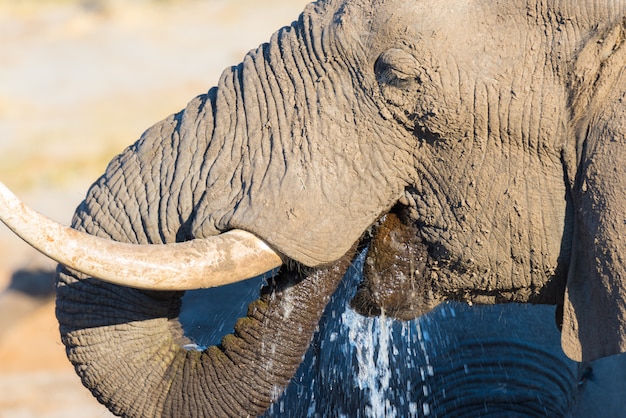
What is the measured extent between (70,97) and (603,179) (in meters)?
11.5

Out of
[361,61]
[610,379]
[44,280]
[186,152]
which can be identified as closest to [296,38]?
[361,61]

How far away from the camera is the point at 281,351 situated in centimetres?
311

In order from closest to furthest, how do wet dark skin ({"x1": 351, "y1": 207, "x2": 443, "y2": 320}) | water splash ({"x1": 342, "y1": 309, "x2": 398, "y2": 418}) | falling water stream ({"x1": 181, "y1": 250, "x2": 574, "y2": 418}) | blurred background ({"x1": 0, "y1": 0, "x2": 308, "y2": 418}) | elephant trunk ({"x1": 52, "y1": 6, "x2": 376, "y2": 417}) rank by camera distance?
elephant trunk ({"x1": 52, "y1": 6, "x2": 376, "y2": 417}) < wet dark skin ({"x1": 351, "y1": 207, "x2": 443, "y2": 320}) < water splash ({"x1": 342, "y1": 309, "x2": 398, "y2": 418}) < falling water stream ({"x1": 181, "y1": 250, "x2": 574, "y2": 418}) < blurred background ({"x1": 0, "y1": 0, "x2": 308, "y2": 418})

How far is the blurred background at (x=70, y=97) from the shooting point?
7105 mm

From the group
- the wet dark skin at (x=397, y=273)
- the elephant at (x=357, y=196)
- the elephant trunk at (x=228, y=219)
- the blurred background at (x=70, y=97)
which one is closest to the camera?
the elephant at (x=357, y=196)

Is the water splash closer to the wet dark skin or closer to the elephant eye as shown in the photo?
the wet dark skin

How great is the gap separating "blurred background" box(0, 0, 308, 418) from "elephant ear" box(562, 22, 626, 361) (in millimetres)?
4403

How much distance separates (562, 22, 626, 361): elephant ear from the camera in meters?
2.62

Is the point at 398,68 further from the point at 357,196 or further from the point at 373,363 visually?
the point at 373,363

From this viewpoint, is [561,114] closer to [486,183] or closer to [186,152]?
[486,183]

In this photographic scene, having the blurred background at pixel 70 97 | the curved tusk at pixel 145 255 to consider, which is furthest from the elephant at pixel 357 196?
the blurred background at pixel 70 97

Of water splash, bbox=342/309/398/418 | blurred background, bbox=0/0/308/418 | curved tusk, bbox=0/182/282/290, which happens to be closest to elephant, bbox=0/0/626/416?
curved tusk, bbox=0/182/282/290

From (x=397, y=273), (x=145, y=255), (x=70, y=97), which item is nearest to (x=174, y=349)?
(x=145, y=255)

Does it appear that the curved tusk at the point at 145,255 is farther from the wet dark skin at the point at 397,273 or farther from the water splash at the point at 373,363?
the water splash at the point at 373,363
